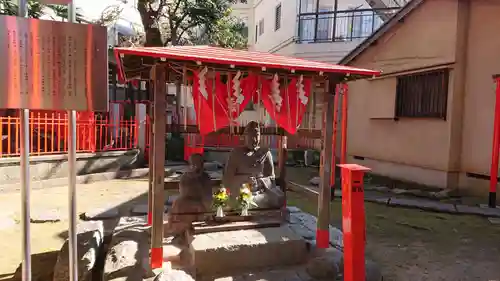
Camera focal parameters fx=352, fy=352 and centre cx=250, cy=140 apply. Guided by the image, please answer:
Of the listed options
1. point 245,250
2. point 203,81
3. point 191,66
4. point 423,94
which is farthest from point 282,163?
point 423,94

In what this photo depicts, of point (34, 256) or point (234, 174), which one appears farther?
point (234, 174)

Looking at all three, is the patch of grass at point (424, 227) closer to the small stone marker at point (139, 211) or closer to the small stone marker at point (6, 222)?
the small stone marker at point (139, 211)

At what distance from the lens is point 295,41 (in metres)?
19.8

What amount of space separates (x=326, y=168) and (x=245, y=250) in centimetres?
183

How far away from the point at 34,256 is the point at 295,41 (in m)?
17.0

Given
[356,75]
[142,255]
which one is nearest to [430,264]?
[356,75]

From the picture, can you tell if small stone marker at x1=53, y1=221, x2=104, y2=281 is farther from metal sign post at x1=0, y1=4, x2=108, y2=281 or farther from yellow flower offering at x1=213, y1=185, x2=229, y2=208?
yellow flower offering at x1=213, y1=185, x2=229, y2=208

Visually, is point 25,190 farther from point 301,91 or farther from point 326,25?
point 326,25

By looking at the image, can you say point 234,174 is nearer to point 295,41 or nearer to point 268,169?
point 268,169

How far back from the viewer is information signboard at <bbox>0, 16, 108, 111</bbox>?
292cm

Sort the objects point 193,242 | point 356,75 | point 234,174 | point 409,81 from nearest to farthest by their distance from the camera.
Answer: point 193,242 < point 356,75 < point 234,174 < point 409,81

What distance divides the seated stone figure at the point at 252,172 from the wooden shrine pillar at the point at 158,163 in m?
1.76

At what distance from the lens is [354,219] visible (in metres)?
4.05

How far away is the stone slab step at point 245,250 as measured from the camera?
4984 mm
